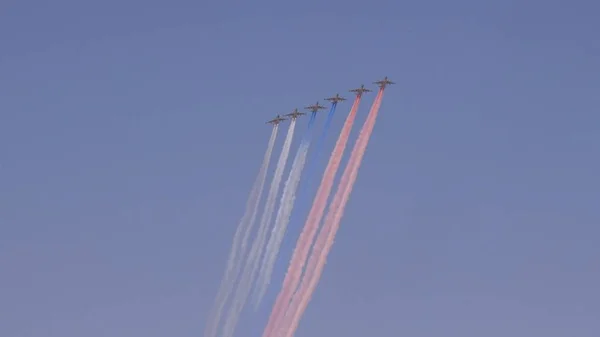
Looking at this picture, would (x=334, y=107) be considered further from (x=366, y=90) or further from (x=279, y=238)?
(x=279, y=238)

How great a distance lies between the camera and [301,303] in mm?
94875

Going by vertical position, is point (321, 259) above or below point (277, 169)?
below

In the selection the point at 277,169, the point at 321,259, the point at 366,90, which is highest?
the point at 366,90

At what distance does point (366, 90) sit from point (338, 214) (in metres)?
10.6

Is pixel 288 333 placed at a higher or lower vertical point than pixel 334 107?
lower

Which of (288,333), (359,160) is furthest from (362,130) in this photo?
(288,333)

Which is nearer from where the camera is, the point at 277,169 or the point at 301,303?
the point at 301,303

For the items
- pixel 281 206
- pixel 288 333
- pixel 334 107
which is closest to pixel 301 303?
pixel 288 333

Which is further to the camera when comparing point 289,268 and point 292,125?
point 292,125

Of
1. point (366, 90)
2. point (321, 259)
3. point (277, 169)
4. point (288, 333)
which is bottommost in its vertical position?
point (288, 333)

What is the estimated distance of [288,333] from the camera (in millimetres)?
94000

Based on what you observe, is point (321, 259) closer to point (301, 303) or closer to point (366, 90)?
point (301, 303)

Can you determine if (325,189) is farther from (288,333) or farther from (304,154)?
(288,333)

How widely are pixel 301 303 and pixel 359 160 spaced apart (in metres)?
12.4
